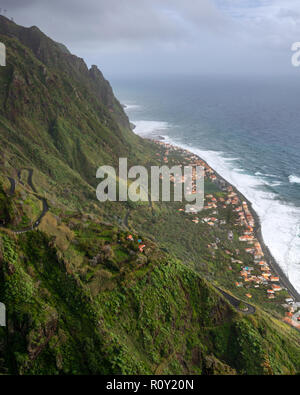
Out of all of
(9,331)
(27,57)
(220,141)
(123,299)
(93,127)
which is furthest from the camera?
(220,141)

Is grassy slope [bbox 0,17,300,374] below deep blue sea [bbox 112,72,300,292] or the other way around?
below

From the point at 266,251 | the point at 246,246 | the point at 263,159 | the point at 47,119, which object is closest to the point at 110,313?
the point at 246,246

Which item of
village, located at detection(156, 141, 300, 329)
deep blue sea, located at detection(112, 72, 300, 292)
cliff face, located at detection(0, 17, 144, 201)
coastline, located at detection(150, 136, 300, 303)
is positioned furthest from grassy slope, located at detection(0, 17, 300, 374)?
deep blue sea, located at detection(112, 72, 300, 292)

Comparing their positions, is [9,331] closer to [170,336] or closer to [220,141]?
[170,336]

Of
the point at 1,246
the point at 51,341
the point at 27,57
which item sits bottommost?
the point at 51,341

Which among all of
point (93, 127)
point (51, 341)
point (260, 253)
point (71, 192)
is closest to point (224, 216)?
point (260, 253)

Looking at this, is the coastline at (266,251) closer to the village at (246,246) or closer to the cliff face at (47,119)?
the village at (246,246)

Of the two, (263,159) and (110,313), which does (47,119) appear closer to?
(110,313)

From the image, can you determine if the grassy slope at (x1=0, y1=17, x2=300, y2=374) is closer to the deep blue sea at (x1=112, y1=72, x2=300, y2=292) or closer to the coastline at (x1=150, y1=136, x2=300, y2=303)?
the coastline at (x1=150, y1=136, x2=300, y2=303)
